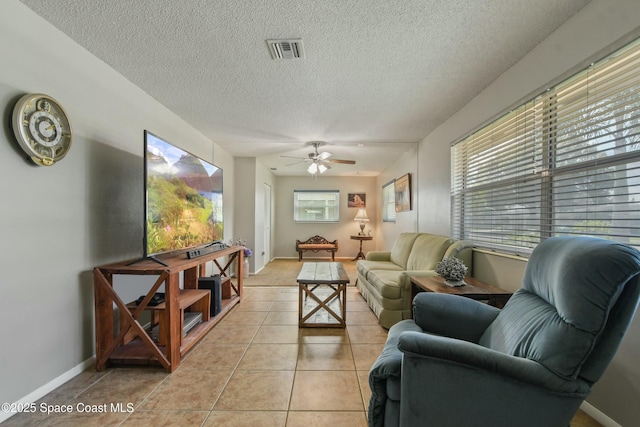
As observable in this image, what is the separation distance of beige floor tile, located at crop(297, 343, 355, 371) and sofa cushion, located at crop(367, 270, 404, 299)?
0.66 metres

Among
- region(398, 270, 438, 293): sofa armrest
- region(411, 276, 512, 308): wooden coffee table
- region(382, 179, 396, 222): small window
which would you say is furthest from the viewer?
region(382, 179, 396, 222): small window

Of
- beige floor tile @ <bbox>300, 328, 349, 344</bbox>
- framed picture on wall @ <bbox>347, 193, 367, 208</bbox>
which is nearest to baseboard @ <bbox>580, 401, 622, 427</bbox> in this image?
beige floor tile @ <bbox>300, 328, 349, 344</bbox>

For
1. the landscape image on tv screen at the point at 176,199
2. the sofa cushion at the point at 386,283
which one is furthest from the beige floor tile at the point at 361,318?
the landscape image on tv screen at the point at 176,199

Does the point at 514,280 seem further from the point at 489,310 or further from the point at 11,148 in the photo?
the point at 11,148

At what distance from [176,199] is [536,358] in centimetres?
263

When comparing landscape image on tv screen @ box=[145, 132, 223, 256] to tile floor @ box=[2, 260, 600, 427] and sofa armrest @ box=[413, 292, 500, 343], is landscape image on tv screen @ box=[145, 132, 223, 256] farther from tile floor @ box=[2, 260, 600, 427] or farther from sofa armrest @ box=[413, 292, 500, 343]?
sofa armrest @ box=[413, 292, 500, 343]

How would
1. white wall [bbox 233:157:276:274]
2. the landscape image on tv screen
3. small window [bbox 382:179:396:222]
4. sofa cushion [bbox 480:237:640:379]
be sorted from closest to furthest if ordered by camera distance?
1. sofa cushion [bbox 480:237:640:379]
2. the landscape image on tv screen
3. white wall [bbox 233:157:276:274]
4. small window [bbox 382:179:396:222]

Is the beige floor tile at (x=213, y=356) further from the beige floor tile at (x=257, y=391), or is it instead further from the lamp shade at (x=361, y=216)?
the lamp shade at (x=361, y=216)

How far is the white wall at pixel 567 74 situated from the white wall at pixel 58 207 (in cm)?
322

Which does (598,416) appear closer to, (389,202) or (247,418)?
(247,418)

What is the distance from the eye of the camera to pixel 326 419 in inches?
58.3

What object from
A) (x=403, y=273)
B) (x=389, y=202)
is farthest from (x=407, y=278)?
(x=389, y=202)

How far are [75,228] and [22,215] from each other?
1.12ft

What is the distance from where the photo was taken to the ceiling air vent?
1.84 m
